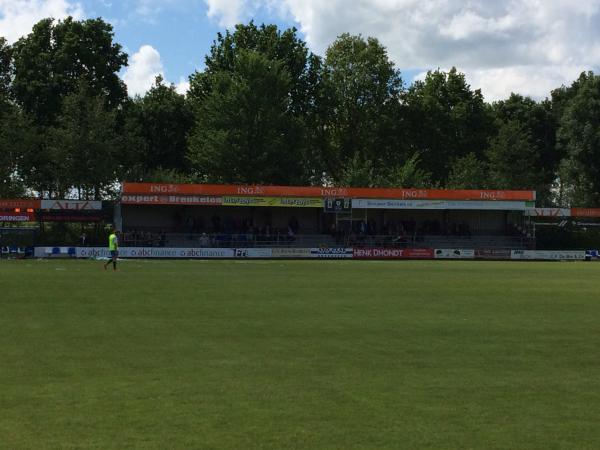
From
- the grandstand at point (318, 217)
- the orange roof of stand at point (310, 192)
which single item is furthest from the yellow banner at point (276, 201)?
the orange roof of stand at point (310, 192)

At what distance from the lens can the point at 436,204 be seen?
57.6 metres

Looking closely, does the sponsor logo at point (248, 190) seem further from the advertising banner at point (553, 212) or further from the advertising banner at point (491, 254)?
the advertising banner at point (553, 212)

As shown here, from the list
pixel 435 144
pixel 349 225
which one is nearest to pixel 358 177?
pixel 349 225

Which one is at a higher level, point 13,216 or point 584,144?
point 584,144

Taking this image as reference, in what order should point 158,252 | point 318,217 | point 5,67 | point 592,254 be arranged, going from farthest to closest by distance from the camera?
point 5,67 → point 318,217 → point 592,254 → point 158,252

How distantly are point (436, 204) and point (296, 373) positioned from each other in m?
48.9

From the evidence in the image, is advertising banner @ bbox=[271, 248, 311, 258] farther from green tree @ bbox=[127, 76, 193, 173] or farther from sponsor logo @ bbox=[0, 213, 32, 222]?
green tree @ bbox=[127, 76, 193, 173]

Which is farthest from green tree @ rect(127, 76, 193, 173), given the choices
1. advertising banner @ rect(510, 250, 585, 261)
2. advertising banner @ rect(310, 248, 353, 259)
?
advertising banner @ rect(510, 250, 585, 261)

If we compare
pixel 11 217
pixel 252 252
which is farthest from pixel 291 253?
pixel 11 217

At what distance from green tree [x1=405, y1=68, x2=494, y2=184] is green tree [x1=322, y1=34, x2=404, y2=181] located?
285 centimetres

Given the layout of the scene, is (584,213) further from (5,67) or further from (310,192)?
(5,67)

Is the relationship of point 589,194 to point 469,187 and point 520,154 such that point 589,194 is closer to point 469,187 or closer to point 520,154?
point 520,154

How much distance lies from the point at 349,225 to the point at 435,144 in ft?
96.6

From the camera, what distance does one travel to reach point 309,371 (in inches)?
402
